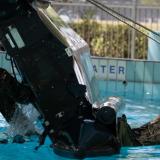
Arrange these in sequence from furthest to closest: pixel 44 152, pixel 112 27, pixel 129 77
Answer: pixel 112 27, pixel 129 77, pixel 44 152

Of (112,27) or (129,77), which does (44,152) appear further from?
(112,27)

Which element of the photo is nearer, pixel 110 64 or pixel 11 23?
pixel 11 23

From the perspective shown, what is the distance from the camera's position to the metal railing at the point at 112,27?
1633 cm

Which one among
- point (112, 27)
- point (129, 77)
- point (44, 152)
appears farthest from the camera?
point (112, 27)

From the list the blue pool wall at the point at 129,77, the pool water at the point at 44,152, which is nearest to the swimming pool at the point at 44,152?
the pool water at the point at 44,152

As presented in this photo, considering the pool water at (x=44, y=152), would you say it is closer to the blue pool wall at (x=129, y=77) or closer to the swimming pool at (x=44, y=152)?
the swimming pool at (x=44, y=152)

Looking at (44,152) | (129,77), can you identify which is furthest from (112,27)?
(44,152)

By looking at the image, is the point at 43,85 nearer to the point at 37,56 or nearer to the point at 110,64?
the point at 37,56

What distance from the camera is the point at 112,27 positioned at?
17266mm

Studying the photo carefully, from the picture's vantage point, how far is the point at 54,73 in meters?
6.42

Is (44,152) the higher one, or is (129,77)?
(44,152)

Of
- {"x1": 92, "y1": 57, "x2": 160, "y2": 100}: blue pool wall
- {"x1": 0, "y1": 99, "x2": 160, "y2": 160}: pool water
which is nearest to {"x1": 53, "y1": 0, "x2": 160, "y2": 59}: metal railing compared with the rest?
{"x1": 92, "y1": 57, "x2": 160, "y2": 100}: blue pool wall

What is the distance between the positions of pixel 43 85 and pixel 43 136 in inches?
20.7

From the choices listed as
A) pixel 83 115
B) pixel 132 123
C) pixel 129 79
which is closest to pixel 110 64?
pixel 129 79
